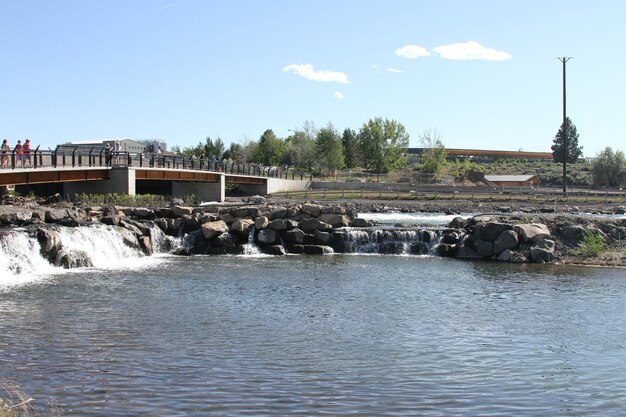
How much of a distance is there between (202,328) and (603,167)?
119009mm

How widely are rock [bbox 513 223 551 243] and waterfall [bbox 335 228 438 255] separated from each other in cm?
510

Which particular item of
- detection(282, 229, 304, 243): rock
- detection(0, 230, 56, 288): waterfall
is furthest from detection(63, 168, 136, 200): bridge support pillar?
detection(0, 230, 56, 288): waterfall

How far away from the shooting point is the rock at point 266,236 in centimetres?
4181

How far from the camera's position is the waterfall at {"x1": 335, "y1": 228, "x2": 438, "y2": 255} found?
4250cm

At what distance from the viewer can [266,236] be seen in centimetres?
4194

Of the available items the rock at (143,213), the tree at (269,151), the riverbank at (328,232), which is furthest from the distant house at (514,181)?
the rock at (143,213)

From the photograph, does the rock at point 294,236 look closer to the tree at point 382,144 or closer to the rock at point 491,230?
the rock at point 491,230

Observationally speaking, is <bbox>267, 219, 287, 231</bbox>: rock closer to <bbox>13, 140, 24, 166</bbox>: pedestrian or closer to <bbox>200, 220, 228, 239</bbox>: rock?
<bbox>200, 220, 228, 239</bbox>: rock

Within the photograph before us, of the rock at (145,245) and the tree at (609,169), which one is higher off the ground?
the tree at (609,169)

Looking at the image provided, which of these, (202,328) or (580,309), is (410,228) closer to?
(580,309)

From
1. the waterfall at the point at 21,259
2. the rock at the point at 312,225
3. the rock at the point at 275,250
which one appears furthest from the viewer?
the rock at the point at 312,225

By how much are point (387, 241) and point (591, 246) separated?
11.4 metres

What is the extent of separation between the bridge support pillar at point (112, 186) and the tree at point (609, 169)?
9349 cm

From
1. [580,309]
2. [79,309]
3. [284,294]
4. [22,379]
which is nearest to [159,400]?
[22,379]
